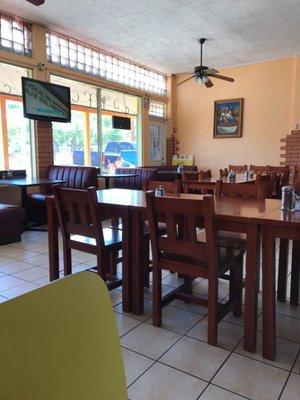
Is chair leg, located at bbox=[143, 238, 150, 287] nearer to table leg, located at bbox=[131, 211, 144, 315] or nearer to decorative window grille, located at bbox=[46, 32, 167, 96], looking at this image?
table leg, located at bbox=[131, 211, 144, 315]

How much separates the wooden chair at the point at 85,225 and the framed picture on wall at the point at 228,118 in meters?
5.86

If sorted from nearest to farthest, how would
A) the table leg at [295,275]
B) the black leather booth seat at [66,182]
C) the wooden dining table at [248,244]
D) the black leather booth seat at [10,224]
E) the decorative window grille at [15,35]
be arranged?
the wooden dining table at [248,244], the table leg at [295,275], the black leather booth seat at [10,224], the decorative window grille at [15,35], the black leather booth seat at [66,182]

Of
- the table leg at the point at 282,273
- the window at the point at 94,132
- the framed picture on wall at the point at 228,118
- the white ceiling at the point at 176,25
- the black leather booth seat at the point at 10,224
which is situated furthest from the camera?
the framed picture on wall at the point at 228,118

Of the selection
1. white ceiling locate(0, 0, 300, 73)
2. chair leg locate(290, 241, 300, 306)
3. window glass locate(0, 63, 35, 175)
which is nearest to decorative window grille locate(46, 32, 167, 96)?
white ceiling locate(0, 0, 300, 73)

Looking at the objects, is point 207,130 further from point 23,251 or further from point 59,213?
point 59,213

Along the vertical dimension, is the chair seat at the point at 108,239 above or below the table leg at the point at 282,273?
above

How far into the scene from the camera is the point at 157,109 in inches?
326

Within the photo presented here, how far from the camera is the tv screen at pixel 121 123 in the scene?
22.8 feet

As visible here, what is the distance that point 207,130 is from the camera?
8.09 m

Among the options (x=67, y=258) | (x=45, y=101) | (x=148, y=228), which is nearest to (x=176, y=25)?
(x=45, y=101)

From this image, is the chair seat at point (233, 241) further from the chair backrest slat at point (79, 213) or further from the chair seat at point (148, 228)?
the chair backrest slat at point (79, 213)

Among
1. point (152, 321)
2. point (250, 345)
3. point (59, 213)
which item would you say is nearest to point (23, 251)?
point (59, 213)

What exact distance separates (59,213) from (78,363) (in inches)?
75.1

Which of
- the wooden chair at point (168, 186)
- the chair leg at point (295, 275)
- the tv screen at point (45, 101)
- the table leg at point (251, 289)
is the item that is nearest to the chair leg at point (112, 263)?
the wooden chair at point (168, 186)
